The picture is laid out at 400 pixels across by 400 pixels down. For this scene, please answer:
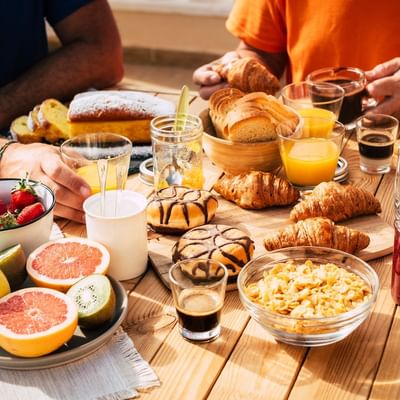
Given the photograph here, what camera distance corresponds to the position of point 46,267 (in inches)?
49.4

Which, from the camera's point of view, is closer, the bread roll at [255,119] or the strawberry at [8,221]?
the strawberry at [8,221]

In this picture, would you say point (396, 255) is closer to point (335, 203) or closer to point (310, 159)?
point (335, 203)

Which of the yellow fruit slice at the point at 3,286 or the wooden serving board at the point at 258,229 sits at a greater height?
the yellow fruit slice at the point at 3,286

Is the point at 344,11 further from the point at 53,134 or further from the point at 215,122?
the point at 53,134

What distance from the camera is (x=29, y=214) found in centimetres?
133

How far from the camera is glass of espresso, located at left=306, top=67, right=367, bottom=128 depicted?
1916 mm

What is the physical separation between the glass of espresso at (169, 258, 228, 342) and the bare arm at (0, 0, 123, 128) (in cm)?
117

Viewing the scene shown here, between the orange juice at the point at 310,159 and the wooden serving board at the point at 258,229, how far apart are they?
10 cm

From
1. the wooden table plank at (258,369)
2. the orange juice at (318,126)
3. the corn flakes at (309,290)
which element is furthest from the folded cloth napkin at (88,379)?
the orange juice at (318,126)

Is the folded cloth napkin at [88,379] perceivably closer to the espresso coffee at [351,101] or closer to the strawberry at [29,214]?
the strawberry at [29,214]

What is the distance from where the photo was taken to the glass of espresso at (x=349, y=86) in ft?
6.29

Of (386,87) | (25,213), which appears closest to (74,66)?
(386,87)

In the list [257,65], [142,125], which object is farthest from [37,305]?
[257,65]

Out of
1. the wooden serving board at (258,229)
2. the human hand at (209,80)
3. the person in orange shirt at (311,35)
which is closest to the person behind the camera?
the wooden serving board at (258,229)
